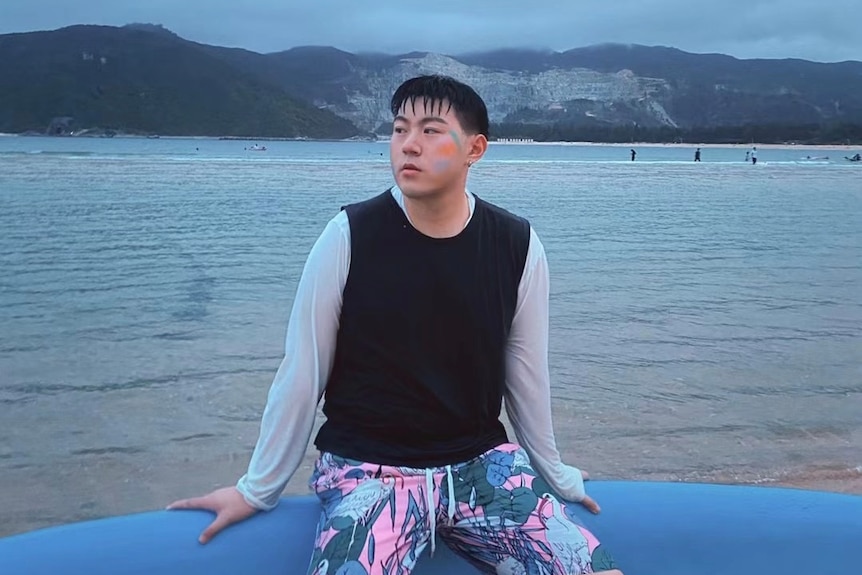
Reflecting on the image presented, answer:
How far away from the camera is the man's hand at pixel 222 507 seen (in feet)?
5.98

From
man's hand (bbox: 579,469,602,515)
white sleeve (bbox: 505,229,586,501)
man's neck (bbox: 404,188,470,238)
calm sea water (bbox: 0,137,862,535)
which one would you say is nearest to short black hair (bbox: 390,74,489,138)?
man's neck (bbox: 404,188,470,238)

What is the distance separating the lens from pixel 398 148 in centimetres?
184

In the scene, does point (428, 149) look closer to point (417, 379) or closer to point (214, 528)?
point (417, 379)

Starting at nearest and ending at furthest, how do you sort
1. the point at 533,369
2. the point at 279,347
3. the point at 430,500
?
the point at 430,500 → the point at 533,369 → the point at 279,347

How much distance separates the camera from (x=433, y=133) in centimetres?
184

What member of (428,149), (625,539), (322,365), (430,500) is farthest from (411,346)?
(625,539)

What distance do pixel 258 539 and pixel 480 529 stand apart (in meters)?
0.45

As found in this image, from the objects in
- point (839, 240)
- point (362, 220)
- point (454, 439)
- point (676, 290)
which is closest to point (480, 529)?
point (454, 439)

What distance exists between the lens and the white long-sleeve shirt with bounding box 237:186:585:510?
176 centimetres

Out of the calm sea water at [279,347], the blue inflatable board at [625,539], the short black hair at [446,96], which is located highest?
the short black hair at [446,96]

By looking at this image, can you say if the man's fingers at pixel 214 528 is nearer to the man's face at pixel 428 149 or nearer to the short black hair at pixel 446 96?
the man's face at pixel 428 149

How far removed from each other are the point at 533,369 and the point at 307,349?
0.49 metres

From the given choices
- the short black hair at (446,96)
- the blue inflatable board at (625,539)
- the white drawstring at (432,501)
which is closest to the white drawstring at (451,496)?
the white drawstring at (432,501)

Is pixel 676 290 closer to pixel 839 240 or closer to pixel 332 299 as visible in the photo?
pixel 839 240
